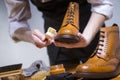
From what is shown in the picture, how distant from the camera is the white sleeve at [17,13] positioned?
90 cm

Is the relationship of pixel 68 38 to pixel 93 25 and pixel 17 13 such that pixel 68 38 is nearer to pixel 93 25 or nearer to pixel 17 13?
pixel 93 25

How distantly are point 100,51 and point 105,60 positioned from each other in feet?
0.10

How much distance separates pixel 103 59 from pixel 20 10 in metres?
0.41

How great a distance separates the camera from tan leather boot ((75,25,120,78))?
0.58 metres

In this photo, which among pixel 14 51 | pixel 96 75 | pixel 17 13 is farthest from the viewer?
pixel 14 51

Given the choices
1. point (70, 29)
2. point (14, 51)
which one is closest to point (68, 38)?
point (70, 29)

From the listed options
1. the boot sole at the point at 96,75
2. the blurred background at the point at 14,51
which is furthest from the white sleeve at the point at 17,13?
the blurred background at the point at 14,51

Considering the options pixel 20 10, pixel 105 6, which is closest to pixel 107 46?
pixel 105 6

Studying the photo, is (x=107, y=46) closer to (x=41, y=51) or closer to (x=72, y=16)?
(x=72, y=16)

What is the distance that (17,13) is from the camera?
0.92m

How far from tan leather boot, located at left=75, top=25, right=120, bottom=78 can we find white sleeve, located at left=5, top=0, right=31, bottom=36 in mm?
333

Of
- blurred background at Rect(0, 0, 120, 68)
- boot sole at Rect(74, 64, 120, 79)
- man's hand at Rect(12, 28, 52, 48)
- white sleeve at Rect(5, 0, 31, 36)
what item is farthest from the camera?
blurred background at Rect(0, 0, 120, 68)

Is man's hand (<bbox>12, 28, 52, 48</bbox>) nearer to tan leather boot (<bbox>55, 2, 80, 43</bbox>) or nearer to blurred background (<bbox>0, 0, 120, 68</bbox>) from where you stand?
Result: tan leather boot (<bbox>55, 2, 80, 43</bbox>)

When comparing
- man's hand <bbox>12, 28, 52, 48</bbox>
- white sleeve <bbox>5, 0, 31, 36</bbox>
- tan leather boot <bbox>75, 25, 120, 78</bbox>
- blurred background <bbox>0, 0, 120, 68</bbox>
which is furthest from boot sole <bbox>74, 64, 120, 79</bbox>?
Result: blurred background <bbox>0, 0, 120, 68</bbox>
